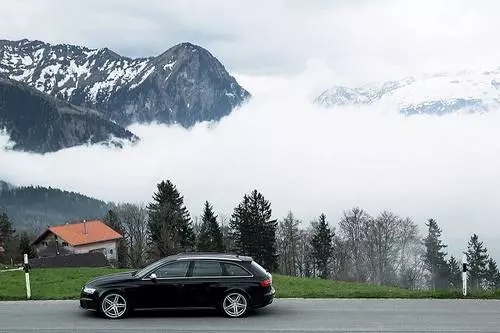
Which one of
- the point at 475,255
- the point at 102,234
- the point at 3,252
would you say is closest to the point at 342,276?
the point at 475,255

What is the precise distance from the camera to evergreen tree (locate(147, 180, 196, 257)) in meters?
74.1

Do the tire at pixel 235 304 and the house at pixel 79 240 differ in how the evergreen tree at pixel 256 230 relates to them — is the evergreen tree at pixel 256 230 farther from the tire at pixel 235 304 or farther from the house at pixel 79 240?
the tire at pixel 235 304

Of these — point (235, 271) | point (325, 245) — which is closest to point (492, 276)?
point (325, 245)

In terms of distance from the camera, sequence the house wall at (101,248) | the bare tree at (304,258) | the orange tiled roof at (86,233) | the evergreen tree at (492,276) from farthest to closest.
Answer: the bare tree at (304,258), the orange tiled roof at (86,233), the evergreen tree at (492,276), the house wall at (101,248)

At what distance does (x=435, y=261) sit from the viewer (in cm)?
9081

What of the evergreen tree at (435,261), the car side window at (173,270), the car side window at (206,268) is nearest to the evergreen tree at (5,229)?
the evergreen tree at (435,261)

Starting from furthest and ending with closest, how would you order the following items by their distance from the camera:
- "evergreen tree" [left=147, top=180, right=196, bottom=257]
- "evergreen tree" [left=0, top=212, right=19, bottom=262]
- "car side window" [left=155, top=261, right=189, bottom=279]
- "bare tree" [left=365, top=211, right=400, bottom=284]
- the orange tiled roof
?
the orange tiled roof < "bare tree" [left=365, top=211, right=400, bottom=284] < "evergreen tree" [left=0, top=212, right=19, bottom=262] < "evergreen tree" [left=147, top=180, right=196, bottom=257] < "car side window" [left=155, top=261, right=189, bottom=279]

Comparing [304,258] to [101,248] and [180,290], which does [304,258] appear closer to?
[101,248]

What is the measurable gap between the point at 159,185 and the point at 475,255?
4676 centimetres

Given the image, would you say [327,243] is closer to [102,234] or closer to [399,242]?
[399,242]

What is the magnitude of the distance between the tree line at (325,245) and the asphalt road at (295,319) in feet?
204

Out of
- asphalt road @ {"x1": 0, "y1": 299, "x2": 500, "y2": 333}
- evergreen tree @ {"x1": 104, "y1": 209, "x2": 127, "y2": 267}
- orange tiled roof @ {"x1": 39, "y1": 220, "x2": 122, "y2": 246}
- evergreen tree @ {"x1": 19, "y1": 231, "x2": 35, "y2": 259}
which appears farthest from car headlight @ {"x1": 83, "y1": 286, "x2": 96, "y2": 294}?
orange tiled roof @ {"x1": 39, "y1": 220, "x2": 122, "y2": 246}

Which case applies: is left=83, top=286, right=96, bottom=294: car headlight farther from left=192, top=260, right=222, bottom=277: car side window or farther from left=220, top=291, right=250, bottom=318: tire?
left=220, top=291, right=250, bottom=318: tire

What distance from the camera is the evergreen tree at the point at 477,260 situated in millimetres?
90625
